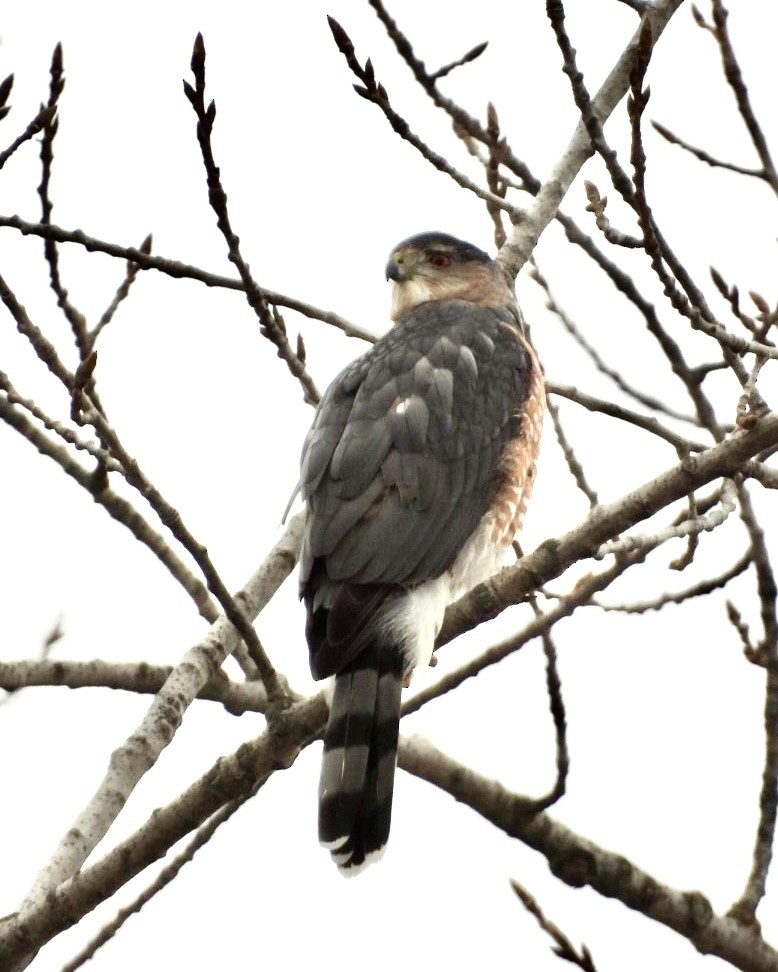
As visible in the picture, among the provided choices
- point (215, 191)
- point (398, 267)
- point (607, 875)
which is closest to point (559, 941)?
point (607, 875)

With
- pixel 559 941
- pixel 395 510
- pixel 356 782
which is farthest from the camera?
pixel 395 510

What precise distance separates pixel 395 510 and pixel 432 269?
2.00 metres

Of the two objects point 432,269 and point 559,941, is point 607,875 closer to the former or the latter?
point 559,941

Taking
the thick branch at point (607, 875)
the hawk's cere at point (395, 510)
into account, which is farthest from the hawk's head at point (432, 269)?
the thick branch at point (607, 875)

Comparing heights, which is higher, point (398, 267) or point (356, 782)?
point (398, 267)

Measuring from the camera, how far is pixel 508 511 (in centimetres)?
450

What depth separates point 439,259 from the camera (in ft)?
19.5

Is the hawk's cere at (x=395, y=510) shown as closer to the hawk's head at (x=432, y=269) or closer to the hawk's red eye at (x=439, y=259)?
the hawk's head at (x=432, y=269)

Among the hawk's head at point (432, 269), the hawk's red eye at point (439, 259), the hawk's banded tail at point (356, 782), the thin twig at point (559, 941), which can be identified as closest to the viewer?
the thin twig at point (559, 941)

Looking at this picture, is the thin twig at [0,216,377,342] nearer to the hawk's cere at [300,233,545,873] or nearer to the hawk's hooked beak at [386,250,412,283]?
the hawk's cere at [300,233,545,873]

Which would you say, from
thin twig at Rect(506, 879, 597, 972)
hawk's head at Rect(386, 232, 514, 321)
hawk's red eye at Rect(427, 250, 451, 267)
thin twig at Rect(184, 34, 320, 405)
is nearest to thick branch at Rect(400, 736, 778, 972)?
thin twig at Rect(506, 879, 597, 972)

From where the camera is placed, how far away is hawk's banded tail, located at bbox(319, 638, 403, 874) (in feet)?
12.0

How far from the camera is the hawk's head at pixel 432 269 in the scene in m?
5.79

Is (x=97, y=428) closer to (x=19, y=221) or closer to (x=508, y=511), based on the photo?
(x=19, y=221)
